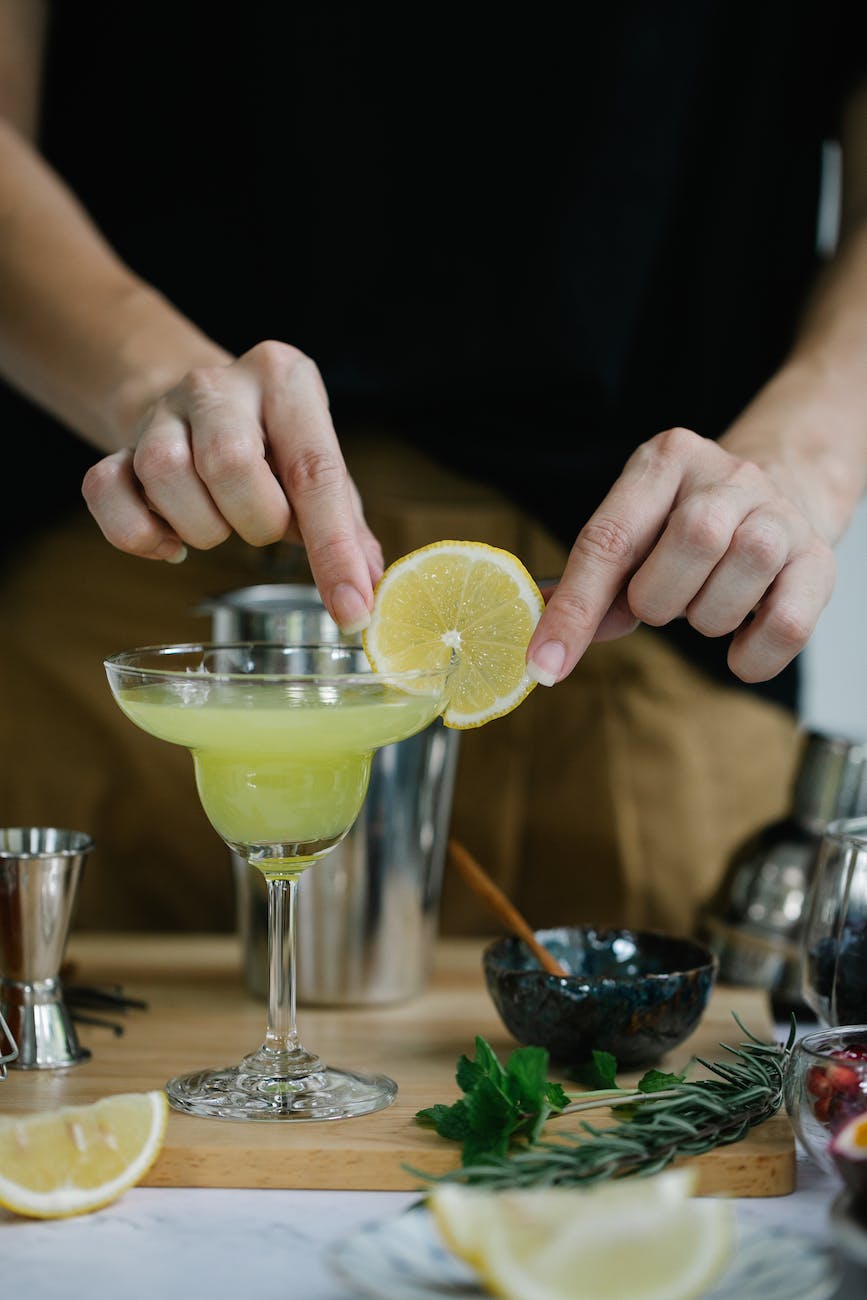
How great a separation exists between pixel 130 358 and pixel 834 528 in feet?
Result: 2.89

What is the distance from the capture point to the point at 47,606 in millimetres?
2322

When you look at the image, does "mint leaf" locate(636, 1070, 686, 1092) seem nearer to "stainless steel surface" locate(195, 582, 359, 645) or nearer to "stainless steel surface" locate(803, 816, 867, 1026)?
"stainless steel surface" locate(803, 816, 867, 1026)

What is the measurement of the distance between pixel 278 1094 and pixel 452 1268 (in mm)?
418

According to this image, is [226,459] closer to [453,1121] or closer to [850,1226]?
[453,1121]

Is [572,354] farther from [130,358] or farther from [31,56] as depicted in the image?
[31,56]

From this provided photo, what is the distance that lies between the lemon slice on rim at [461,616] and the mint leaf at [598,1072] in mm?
368

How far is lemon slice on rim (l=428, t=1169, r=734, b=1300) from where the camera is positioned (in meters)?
0.89

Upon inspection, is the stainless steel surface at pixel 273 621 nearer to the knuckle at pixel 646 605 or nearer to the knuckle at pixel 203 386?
the knuckle at pixel 203 386

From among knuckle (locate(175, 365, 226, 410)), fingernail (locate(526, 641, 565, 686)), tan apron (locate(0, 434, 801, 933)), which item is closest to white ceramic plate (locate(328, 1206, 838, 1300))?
fingernail (locate(526, 641, 565, 686))

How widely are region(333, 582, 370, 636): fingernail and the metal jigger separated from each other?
1.31ft

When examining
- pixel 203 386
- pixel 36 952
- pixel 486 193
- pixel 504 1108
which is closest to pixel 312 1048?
pixel 36 952

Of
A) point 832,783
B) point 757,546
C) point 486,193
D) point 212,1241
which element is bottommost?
point 212,1241

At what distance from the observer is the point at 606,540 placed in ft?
4.63

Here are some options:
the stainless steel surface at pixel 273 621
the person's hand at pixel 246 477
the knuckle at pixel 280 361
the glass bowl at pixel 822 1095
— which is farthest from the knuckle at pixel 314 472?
the glass bowl at pixel 822 1095
